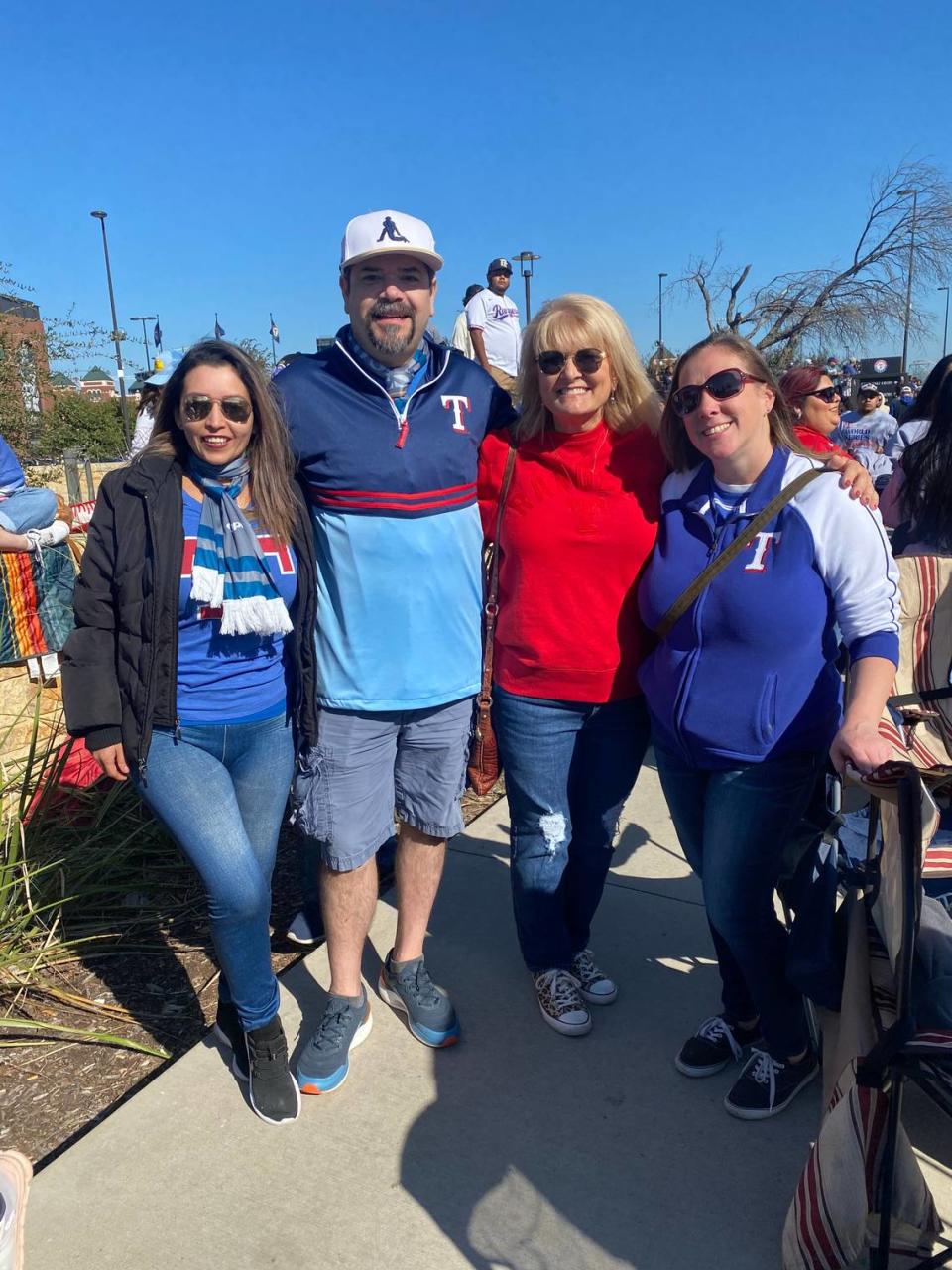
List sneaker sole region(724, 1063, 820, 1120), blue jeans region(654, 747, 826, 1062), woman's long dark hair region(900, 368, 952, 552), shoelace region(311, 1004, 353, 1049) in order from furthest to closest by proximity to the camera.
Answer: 1. woman's long dark hair region(900, 368, 952, 552)
2. shoelace region(311, 1004, 353, 1049)
3. sneaker sole region(724, 1063, 820, 1120)
4. blue jeans region(654, 747, 826, 1062)

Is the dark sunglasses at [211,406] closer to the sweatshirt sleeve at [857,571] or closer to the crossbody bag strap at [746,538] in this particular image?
the crossbody bag strap at [746,538]

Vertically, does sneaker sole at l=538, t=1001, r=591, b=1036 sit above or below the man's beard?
below

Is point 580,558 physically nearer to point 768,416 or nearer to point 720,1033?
point 768,416

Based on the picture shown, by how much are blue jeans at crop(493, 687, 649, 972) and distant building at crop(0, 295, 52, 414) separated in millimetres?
6900

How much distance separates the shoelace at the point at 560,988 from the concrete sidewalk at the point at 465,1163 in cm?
9

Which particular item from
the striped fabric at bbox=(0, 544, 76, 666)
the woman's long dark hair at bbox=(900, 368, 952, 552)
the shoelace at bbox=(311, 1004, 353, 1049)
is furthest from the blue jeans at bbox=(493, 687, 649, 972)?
the striped fabric at bbox=(0, 544, 76, 666)

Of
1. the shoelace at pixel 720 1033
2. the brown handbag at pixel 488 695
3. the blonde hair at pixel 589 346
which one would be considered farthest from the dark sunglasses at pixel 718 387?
the shoelace at pixel 720 1033

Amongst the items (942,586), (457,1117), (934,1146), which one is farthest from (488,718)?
(934,1146)

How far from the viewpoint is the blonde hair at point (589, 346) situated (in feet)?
8.30

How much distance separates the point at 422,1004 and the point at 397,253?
2.05 m

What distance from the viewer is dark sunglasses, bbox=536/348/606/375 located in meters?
2.48

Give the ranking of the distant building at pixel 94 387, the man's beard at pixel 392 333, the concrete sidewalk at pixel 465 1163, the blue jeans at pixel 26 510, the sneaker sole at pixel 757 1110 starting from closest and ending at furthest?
the concrete sidewalk at pixel 465 1163 < the sneaker sole at pixel 757 1110 < the man's beard at pixel 392 333 < the blue jeans at pixel 26 510 < the distant building at pixel 94 387

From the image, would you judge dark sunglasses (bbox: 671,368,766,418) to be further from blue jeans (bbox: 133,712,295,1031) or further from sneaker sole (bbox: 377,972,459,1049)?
Answer: sneaker sole (bbox: 377,972,459,1049)

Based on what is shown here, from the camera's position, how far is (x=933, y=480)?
9.54ft
